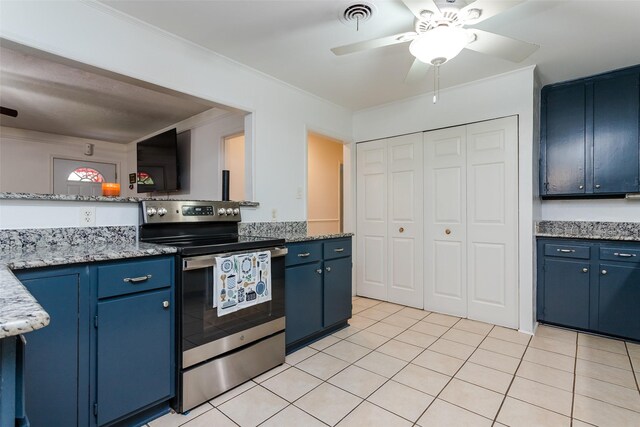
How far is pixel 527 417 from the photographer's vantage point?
1.69 m

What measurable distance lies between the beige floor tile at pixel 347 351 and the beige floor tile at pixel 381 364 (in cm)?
6

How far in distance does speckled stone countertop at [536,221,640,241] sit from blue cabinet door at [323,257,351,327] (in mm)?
1840

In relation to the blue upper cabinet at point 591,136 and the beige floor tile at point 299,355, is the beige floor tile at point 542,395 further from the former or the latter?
the blue upper cabinet at point 591,136

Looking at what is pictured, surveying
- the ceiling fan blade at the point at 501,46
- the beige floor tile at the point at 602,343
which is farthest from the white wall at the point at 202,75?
the beige floor tile at the point at 602,343

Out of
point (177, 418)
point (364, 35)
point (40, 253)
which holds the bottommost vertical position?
point (177, 418)

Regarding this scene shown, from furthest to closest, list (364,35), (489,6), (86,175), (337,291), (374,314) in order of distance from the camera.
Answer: (86,175)
(374,314)
(337,291)
(364,35)
(489,6)

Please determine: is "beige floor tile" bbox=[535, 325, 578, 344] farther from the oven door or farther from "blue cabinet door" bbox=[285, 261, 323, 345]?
the oven door

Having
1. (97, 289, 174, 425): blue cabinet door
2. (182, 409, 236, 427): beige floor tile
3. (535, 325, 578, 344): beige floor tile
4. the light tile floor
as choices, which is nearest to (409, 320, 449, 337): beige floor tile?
the light tile floor

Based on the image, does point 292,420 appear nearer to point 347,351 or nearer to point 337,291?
point 347,351

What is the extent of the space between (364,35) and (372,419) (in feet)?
7.92

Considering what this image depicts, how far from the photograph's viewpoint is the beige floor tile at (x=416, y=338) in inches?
103

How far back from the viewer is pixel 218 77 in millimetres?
2537

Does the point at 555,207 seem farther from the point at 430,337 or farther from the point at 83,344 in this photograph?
the point at 83,344

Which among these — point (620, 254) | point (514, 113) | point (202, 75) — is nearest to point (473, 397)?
point (620, 254)
